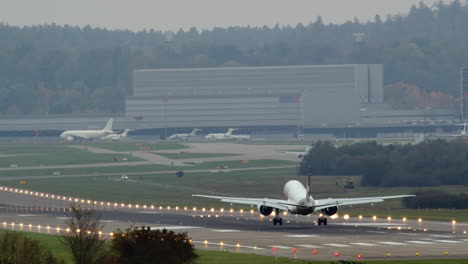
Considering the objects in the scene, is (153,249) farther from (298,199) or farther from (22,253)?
(298,199)

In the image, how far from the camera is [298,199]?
10644cm

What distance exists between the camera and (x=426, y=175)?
159m

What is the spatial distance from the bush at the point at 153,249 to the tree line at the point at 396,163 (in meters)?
92.3

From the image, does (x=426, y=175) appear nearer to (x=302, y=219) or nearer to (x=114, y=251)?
(x=302, y=219)

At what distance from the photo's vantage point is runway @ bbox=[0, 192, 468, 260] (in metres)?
85.6

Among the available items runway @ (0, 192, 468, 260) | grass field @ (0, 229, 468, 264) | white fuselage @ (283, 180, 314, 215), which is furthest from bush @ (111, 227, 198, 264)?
white fuselage @ (283, 180, 314, 215)

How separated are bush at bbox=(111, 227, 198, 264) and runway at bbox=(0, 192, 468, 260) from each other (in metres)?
16.4

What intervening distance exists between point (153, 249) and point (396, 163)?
10609 centimetres

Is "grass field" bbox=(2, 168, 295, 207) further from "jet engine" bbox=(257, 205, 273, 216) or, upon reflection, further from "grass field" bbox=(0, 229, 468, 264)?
"grass field" bbox=(0, 229, 468, 264)

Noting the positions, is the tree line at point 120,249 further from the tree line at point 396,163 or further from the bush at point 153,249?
the tree line at point 396,163

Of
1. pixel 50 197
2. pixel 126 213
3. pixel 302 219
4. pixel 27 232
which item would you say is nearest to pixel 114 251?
pixel 27 232

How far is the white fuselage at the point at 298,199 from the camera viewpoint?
335 feet

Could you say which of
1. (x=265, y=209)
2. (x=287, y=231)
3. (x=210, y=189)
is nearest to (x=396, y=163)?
(x=210, y=189)

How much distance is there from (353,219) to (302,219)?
4594mm
